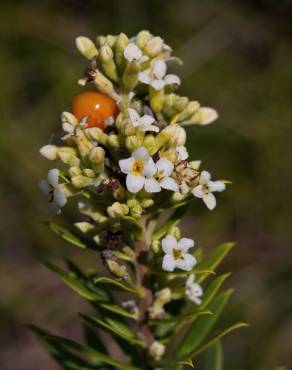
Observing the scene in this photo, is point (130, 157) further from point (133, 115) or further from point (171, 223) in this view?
point (171, 223)

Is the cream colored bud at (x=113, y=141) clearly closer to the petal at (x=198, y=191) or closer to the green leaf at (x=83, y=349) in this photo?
the petal at (x=198, y=191)

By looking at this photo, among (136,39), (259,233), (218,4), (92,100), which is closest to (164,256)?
(92,100)

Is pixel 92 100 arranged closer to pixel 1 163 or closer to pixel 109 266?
pixel 109 266

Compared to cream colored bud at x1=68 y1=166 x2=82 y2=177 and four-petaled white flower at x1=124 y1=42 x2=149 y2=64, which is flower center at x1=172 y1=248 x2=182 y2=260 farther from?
four-petaled white flower at x1=124 y1=42 x2=149 y2=64

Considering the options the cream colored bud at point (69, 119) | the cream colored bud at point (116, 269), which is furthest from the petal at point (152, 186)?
the cream colored bud at point (69, 119)

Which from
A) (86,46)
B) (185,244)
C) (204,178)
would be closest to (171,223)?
(185,244)

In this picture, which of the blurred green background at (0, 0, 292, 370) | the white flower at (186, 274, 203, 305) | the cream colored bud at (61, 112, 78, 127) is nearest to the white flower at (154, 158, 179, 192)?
the cream colored bud at (61, 112, 78, 127)
